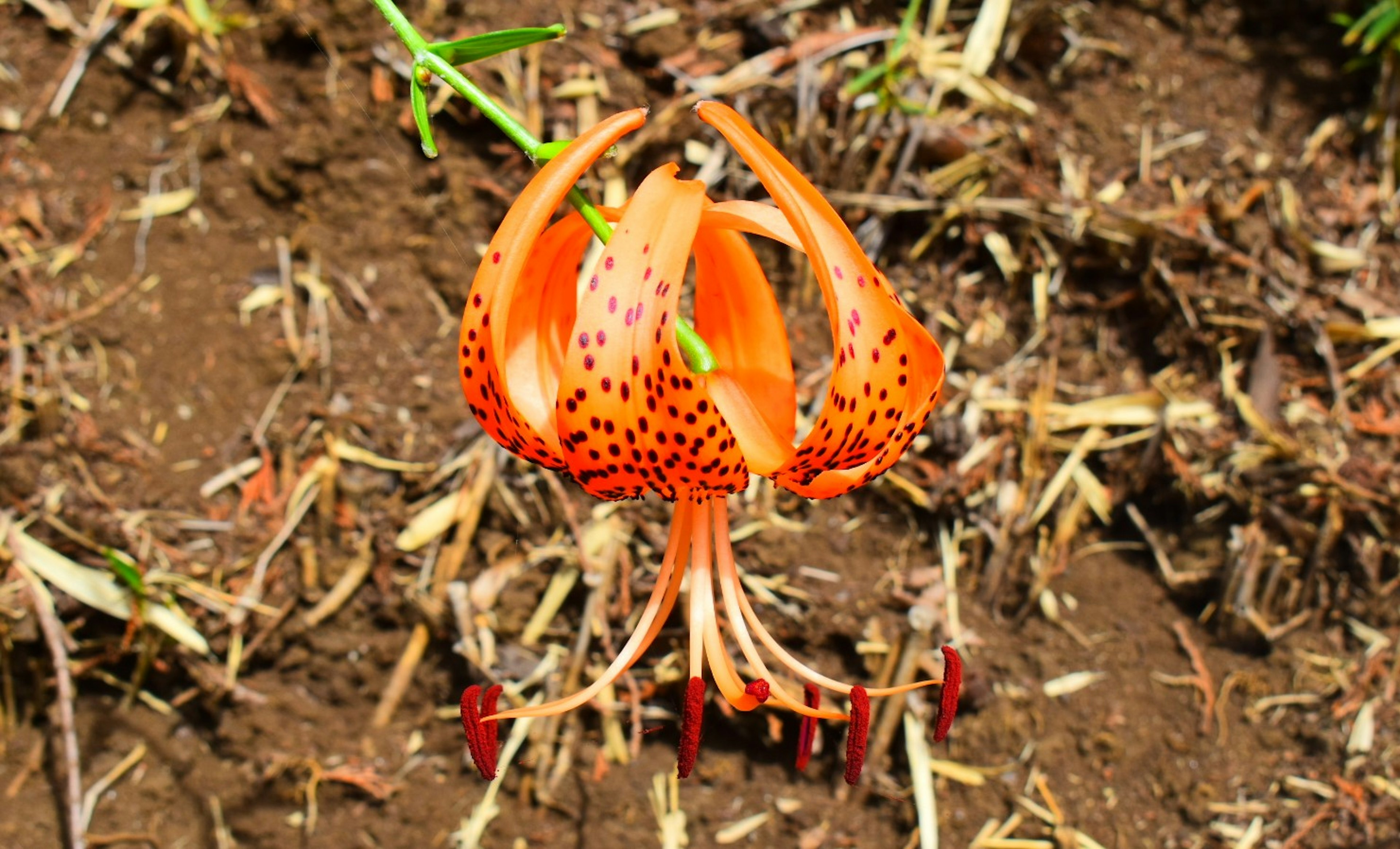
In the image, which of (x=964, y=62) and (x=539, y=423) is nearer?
(x=539, y=423)

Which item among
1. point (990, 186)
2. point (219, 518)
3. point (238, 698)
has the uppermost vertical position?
point (990, 186)

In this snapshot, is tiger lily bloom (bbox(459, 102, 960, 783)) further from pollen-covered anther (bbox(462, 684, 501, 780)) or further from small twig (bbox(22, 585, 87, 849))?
small twig (bbox(22, 585, 87, 849))

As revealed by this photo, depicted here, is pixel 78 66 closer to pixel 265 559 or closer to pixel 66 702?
pixel 265 559

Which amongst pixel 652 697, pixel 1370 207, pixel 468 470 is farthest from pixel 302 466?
pixel 1370 207

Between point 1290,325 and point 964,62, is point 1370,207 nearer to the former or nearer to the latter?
point 1290,325

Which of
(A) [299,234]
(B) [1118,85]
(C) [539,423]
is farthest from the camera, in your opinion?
(B) [1118,85]

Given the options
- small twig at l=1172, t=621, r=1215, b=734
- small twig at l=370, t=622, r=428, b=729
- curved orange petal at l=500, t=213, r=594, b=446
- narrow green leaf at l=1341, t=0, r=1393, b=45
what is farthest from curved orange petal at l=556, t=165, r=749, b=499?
narrow green leaf at l=1341, t=0, r=1393, b=45
